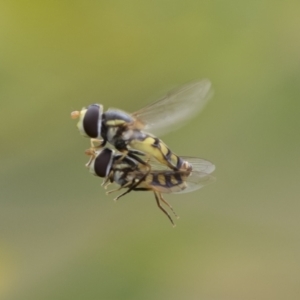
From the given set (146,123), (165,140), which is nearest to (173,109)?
(146,123)

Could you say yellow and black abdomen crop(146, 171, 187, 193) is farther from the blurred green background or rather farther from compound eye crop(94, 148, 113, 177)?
the blurred green background

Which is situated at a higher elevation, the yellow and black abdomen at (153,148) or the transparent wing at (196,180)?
the yellow and black abdomen at (153,148)

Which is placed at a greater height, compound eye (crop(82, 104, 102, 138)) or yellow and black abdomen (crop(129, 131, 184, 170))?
compound eye (crop(82, 104, 102, 138))

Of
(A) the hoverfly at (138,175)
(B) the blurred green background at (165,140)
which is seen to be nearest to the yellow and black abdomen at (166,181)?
(A) the hoverfly at (138,175)

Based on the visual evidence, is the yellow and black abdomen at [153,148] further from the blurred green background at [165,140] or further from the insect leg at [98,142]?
the blurred green background at [165,140]

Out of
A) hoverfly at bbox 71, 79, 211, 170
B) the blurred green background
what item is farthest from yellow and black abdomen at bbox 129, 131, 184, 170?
the blurred green background

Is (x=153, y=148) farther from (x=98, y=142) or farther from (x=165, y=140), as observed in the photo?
(x=165, y=140)

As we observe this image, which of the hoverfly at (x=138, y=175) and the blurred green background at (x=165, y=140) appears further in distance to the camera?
the blurred green background at (x=165, y=140)
